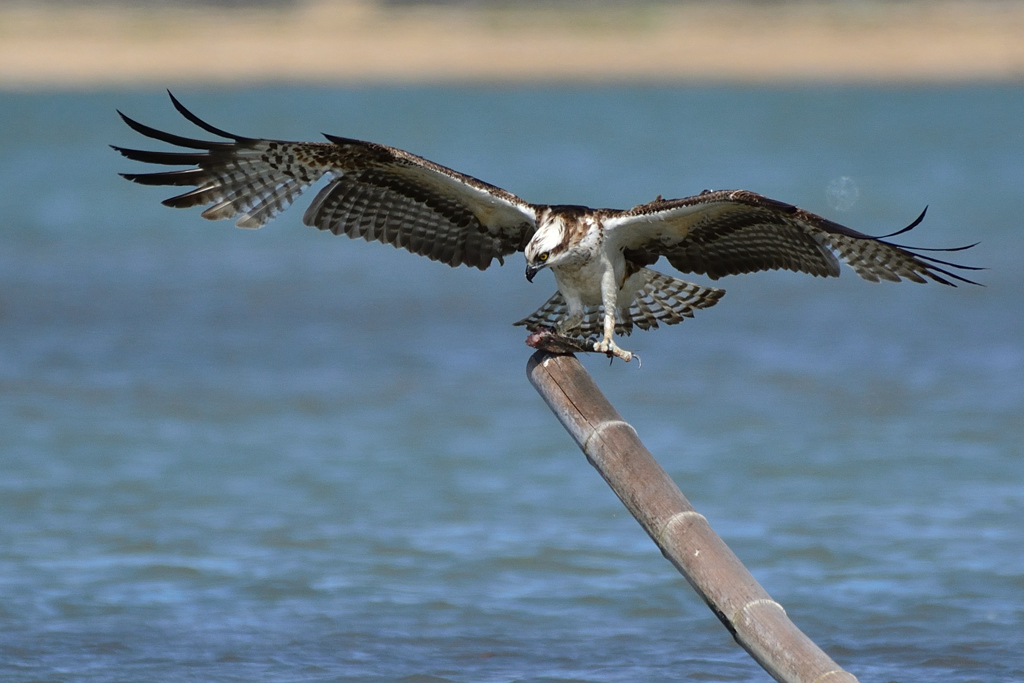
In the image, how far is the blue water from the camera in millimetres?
6723

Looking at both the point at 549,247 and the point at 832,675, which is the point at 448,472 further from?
the point at 832,675

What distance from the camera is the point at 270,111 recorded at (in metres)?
38.1

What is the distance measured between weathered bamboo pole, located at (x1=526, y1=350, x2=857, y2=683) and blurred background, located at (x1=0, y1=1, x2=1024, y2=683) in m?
2.05

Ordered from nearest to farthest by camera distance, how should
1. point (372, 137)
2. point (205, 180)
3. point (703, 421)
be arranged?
1. point (205, 180)
2. point (703, 421)
3. point (372, 137)

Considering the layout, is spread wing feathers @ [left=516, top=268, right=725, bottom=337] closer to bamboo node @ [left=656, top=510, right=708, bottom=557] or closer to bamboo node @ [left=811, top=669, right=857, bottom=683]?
bamboo node @ [left=656, top=510, right=708, bottom=557]

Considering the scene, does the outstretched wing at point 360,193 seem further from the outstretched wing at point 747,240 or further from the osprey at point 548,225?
the outstretched wing at point 747,240

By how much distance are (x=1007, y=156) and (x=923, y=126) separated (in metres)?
6.37

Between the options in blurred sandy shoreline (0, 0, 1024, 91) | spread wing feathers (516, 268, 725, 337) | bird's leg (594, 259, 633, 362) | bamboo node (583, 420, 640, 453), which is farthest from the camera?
blurred sandy shoreline (0, 0, 1024, 91)

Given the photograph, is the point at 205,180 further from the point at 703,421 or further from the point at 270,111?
the point at 270,111

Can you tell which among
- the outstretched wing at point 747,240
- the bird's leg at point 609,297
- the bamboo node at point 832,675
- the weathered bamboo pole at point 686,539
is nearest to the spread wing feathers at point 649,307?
the outstretched wing at point 747,240

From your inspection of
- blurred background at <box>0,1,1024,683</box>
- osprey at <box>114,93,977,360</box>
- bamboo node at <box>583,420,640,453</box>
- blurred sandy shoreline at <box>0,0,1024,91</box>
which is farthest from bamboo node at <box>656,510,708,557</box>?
blurred sandy shoreline at <box>0,0,1024,91</box>

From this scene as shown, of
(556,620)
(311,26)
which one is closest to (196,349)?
(556,620)

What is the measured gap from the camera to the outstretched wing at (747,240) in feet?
17.8

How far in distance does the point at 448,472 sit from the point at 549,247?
13.6 ft
